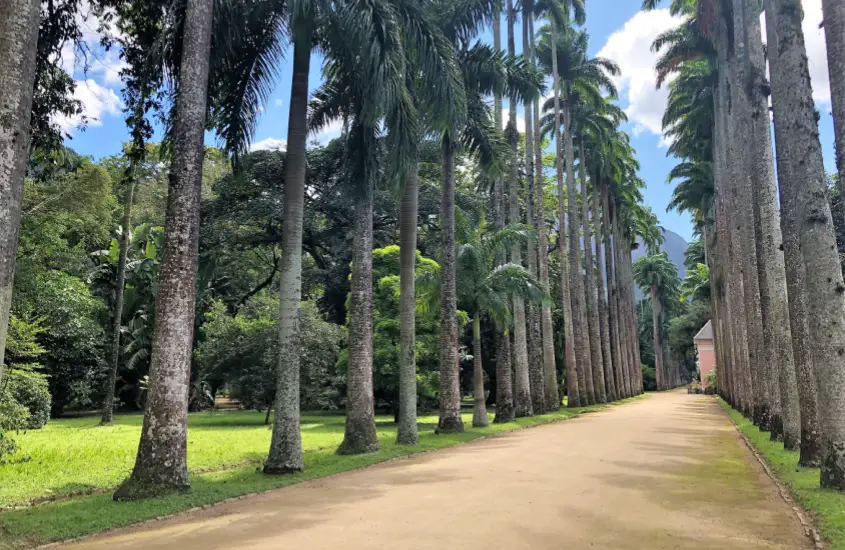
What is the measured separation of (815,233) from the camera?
8.80 m

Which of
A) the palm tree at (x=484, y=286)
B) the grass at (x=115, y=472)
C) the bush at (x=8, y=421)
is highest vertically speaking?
the palm tree at (x=484, y=286)

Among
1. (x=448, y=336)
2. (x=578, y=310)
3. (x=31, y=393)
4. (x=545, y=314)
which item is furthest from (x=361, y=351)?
(x=578, y=310)

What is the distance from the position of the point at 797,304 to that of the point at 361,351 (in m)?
8.63

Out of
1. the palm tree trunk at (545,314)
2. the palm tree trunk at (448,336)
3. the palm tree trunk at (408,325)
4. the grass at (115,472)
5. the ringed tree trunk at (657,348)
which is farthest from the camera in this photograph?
the ringed tree trunk at (657,348)

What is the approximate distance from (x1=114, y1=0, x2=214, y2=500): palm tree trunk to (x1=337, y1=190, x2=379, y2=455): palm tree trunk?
4814mm

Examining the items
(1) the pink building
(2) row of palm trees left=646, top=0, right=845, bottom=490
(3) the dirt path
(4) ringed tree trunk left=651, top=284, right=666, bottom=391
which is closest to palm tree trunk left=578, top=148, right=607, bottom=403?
(2) row of palm trees left=646, top=0, right=845, bottom=490

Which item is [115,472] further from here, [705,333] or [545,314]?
[705,333]

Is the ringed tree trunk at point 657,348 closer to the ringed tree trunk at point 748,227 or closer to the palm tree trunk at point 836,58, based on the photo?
the ringed tree trunk at point 748,227

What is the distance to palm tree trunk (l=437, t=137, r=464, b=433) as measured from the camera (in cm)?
1762

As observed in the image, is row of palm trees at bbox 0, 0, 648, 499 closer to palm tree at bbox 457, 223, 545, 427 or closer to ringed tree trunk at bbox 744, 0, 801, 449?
palm tree at bbox 457, 223, 545, 427

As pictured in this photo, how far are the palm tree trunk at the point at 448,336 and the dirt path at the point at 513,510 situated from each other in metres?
5.06

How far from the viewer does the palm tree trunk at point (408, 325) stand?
1525cm

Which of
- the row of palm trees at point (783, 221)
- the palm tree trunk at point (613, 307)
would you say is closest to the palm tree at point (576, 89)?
the row of palm trees at point (783, 221)

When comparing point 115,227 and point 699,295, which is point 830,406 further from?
point 699,295
